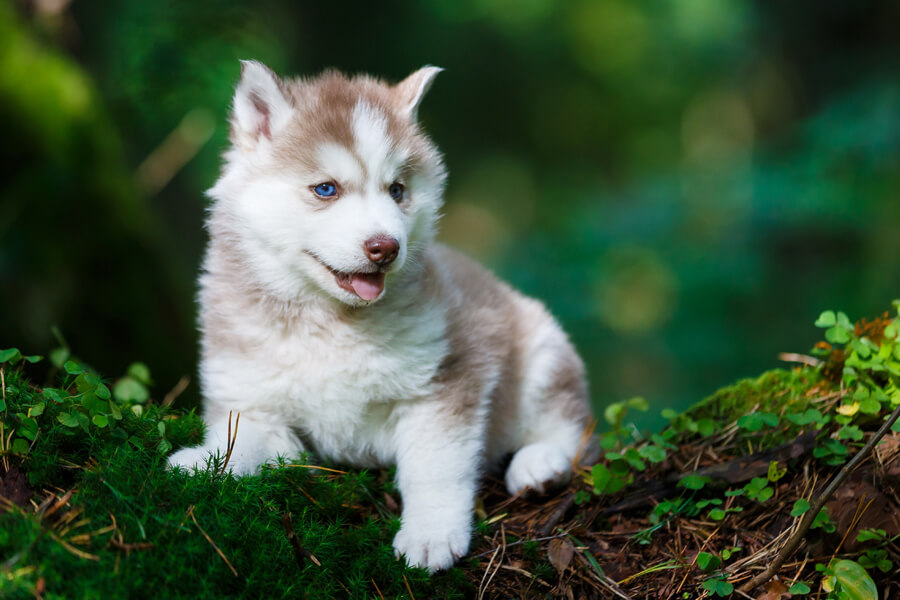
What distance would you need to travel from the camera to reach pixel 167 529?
1963mm

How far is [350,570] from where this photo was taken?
2.27 m

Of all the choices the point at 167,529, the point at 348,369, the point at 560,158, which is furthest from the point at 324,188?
the point at 560,158

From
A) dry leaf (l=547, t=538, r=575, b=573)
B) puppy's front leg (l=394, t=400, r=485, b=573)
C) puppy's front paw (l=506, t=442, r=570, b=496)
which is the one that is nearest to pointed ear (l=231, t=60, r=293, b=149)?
puppy's front leg (l=394, t=400, r=485, b=573)

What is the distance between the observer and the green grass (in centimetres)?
179

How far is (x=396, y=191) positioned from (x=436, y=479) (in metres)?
1.13

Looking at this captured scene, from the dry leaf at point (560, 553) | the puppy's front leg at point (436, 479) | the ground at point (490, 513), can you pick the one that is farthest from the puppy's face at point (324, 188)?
the dry leaf at point (560, 553)

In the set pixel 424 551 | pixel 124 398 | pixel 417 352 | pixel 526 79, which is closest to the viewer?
pixel 424 551

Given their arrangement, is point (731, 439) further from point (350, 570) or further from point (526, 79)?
point (526, 79)

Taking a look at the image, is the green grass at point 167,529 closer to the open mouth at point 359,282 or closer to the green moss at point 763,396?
the open mouth at point 359,282

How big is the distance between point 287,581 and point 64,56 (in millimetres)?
4379

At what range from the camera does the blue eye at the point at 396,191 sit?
2.86 m

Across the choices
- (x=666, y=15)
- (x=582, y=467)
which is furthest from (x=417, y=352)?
(x=666, y=15)

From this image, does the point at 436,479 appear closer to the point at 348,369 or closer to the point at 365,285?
the point at 348,369

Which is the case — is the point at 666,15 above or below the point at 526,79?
above
